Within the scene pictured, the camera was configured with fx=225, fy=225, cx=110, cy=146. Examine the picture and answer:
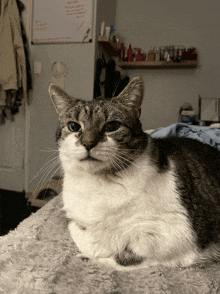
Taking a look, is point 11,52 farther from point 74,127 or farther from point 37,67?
point 74,127

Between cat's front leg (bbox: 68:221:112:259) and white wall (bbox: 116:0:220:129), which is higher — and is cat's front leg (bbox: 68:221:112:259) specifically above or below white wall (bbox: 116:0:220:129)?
below

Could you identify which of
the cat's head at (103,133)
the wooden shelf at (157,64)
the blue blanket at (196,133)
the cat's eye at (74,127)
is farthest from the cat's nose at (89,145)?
the wooden shelf at (157,64)

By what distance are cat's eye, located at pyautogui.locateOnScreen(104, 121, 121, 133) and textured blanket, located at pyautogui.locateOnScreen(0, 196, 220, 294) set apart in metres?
0.38

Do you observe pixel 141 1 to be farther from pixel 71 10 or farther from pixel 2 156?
pixel 2 156

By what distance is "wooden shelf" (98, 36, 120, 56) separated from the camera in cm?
233

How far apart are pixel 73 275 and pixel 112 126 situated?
41 cm

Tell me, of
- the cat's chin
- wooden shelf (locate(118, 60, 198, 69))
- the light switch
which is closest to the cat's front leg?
the cat's chin

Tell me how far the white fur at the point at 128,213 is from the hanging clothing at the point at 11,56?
6.28 feet

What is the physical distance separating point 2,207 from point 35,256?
5.41 ft

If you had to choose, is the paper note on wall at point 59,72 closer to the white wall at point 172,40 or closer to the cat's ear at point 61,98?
the white wall at point 172,40

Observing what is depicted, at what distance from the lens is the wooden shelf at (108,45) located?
91.7 inches

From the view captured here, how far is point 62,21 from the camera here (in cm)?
238

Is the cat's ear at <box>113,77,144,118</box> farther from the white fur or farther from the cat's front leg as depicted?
the cat's front leg

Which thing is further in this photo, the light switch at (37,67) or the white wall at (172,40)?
the white wall at (172,40)
